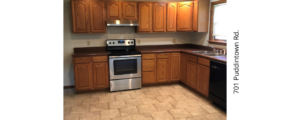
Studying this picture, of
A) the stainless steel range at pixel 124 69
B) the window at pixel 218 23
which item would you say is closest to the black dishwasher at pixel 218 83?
the window at pixel 218 23

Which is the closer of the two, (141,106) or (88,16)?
(141,106)

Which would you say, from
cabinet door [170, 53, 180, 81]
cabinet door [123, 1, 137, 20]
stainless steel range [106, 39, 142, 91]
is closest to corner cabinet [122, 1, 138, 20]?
cabinet door [123, 1, 137, 20]

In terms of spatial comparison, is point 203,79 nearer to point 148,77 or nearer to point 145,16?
point 148,77

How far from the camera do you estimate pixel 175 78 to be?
4504 millimetres

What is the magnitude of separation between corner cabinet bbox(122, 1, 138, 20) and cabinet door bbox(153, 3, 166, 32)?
50 cm

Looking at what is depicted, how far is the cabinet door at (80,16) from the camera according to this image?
12.4 ft

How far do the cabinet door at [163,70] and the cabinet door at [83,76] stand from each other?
1.53m

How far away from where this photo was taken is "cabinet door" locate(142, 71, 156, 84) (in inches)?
168

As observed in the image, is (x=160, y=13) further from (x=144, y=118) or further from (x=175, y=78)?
(x=144, y=118)

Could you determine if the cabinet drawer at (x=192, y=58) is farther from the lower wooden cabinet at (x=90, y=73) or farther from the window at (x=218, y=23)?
the lower wooden cabinet at (x=90, y=73)

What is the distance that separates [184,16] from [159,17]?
23.4 inches

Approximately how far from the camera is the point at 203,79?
3.54m

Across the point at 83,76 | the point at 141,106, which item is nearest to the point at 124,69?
the point at 83,76

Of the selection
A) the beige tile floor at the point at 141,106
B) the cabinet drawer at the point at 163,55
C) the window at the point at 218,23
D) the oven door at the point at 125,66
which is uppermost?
the window at the point at 218,23
